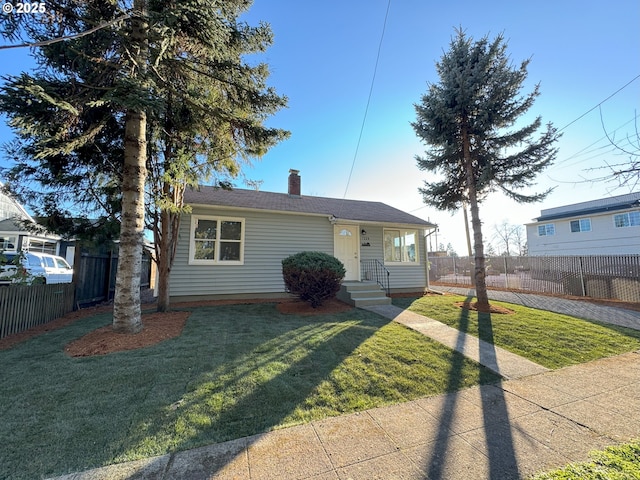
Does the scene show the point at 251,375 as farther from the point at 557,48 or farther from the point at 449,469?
the point at 557,48

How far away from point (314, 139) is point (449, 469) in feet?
37.6

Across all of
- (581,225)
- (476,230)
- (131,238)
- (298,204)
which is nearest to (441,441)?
(131,238)

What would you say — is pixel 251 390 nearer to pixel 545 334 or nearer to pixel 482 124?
pixel 545 334

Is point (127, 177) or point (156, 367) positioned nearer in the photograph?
point (156, 367)

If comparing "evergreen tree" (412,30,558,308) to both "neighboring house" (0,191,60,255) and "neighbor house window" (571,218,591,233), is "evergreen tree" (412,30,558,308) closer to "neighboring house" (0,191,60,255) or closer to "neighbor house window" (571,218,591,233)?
"neighboring house" (0,191,60,255)

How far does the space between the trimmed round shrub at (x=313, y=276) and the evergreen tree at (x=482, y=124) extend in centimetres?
452

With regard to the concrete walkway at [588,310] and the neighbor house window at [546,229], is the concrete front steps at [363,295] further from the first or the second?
the neighbor house window at [546,229]

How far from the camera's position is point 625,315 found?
7.36 m

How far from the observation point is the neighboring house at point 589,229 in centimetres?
1831

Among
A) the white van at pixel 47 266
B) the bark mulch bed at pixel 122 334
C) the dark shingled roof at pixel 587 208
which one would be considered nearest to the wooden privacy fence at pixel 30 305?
the bark mulch bed at pixel 122 334

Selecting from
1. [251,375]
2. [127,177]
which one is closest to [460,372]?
[251,375]

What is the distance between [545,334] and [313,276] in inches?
207

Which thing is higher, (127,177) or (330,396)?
(127,177)

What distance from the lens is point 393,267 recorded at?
36.6 feet
